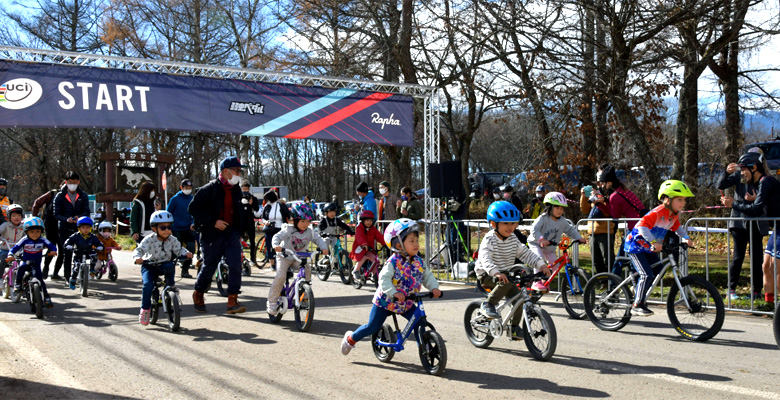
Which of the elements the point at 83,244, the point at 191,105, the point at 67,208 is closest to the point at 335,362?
the point at 83,244

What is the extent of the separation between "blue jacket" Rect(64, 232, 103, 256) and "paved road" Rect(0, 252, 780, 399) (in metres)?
Result: 2.72

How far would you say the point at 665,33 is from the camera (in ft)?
48.6

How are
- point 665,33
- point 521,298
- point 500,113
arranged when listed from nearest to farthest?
1. point 521,298
2. point 665,33
3. point 500,113

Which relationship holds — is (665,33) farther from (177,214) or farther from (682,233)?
(177,214)

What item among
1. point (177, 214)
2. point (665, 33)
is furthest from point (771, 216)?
point (177, 214)

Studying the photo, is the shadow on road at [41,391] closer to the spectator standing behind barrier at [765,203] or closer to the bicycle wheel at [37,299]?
the bicycle wheel at [37,299]

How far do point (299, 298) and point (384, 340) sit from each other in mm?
2255

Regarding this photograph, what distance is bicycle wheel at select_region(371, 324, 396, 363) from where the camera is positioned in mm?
6291

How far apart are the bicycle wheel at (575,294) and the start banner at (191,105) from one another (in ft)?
24.4

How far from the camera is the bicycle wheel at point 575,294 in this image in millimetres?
8898

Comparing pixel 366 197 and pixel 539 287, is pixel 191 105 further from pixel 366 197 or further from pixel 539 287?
pixel 539 287

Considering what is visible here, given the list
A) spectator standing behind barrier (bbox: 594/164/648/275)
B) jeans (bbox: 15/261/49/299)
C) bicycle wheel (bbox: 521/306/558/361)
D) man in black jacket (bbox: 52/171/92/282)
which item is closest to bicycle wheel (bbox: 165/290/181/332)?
jeans (bbox: 15/261/49/299)

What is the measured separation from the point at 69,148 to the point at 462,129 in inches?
1083

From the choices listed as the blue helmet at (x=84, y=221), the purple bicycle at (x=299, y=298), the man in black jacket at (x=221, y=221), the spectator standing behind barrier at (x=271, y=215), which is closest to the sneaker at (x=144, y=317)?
the man in black jacket at (x=221, y=221)
